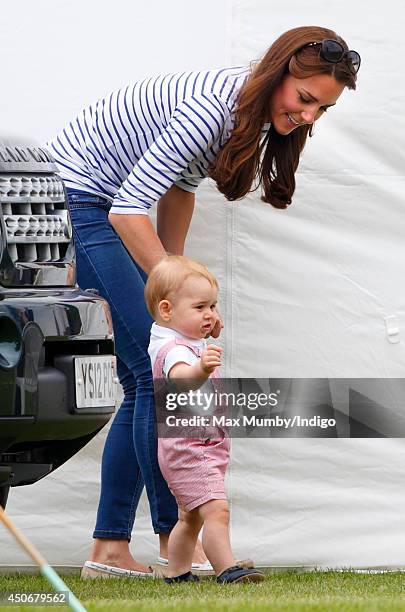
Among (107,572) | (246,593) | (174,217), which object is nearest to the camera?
(246,593)

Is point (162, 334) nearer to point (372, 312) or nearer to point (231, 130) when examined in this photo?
point (231, 130)

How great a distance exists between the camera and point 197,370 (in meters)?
3.67

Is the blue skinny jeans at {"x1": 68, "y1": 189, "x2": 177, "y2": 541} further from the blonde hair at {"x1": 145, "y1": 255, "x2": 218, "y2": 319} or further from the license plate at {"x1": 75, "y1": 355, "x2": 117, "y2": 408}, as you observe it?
the license plate at {"x1": 75, "y1": 355, "x2": 117, "y2": 408}

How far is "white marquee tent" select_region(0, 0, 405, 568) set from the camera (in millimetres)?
4578

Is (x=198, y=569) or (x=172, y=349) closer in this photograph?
(x=172, y=349)

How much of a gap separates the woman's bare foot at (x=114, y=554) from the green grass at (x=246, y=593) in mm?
97

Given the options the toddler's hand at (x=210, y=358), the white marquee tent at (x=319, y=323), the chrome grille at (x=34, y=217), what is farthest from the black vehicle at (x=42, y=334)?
the white marquee tent at (x=319, y=323)

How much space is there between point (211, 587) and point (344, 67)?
5.04ft

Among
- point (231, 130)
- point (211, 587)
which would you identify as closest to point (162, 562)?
point (211, 587)

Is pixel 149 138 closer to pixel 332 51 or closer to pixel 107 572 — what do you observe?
pixel 332 51

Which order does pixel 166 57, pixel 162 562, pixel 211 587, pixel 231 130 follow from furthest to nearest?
pixel 166 57 < pixel 162 562 < pixel 231 130 < pixel 211 587

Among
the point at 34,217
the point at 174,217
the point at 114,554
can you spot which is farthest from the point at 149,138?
the point at 114,554

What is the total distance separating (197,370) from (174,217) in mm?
773

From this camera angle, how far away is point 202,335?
12.7ft
